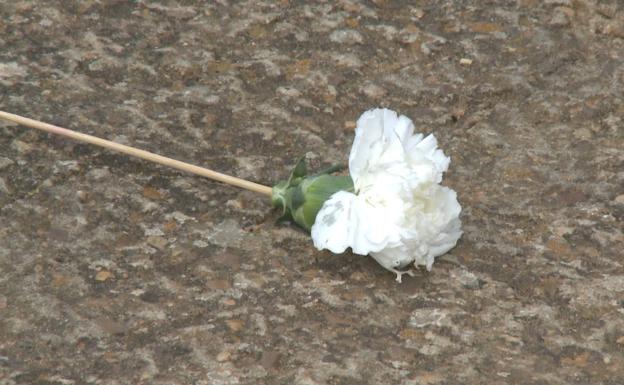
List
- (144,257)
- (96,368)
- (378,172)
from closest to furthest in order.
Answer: (96,368) → (378,172) → (144,257)

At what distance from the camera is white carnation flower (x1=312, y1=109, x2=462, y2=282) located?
172 cm

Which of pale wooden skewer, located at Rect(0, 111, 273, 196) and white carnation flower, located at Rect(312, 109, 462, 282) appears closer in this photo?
white carnation flower, located at Rect(312, 109, 462, 282)

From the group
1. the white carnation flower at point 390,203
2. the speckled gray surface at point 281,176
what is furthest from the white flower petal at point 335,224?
the speckled gray surface at point 281,176

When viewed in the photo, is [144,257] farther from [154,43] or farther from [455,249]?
[154,43]

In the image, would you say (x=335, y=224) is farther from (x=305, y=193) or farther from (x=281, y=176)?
(x=281, y=176)

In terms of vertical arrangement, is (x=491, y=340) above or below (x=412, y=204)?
below

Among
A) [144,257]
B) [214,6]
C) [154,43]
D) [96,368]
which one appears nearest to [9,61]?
[154,43]

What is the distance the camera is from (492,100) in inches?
93.9

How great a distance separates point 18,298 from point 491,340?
0.74 meters

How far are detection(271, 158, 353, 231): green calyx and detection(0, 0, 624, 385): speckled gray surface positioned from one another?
2.8 inches

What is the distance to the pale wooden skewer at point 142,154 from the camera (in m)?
1.95

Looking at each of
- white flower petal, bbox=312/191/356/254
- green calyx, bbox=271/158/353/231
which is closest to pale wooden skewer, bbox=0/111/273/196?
green calyx, bbox=271/158/353/231

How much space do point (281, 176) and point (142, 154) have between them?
0.87 feet

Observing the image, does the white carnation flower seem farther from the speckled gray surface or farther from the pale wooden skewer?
the pale wooden skewer
